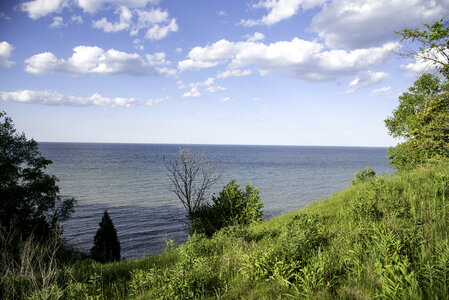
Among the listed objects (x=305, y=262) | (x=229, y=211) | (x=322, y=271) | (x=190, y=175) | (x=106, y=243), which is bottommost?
(x=106, y=243)

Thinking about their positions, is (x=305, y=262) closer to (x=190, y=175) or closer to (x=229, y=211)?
(x=229, y=211)

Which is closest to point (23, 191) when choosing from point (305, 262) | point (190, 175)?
point (190, 175)

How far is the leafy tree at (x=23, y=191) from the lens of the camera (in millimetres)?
18547

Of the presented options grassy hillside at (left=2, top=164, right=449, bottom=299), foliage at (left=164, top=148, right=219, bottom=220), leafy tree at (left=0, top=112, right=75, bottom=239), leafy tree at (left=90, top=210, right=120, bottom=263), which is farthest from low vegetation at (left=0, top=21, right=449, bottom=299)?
leafy tree at (left=0, top=112, right=75, bottom=239)

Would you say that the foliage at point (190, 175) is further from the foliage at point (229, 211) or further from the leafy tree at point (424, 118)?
the leafy tree at point (424, 118)

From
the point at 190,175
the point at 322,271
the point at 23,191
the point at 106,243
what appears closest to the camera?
the point at 322,271

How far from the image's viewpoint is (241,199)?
13359 mm

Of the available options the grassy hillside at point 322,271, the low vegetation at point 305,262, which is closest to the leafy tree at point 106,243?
the low vegetation at point 305,262

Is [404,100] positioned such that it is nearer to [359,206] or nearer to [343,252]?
[359,206]

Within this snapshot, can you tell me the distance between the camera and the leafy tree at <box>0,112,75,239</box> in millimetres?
18547

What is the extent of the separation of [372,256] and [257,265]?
69.2 inches

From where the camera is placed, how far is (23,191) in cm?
1942

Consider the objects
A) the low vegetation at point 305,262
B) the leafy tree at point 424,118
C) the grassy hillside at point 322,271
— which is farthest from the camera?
the leafy tree at point 424,118

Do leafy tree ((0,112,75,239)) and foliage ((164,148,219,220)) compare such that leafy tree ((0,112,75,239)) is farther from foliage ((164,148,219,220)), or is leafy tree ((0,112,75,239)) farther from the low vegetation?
Result: the low vegetation
